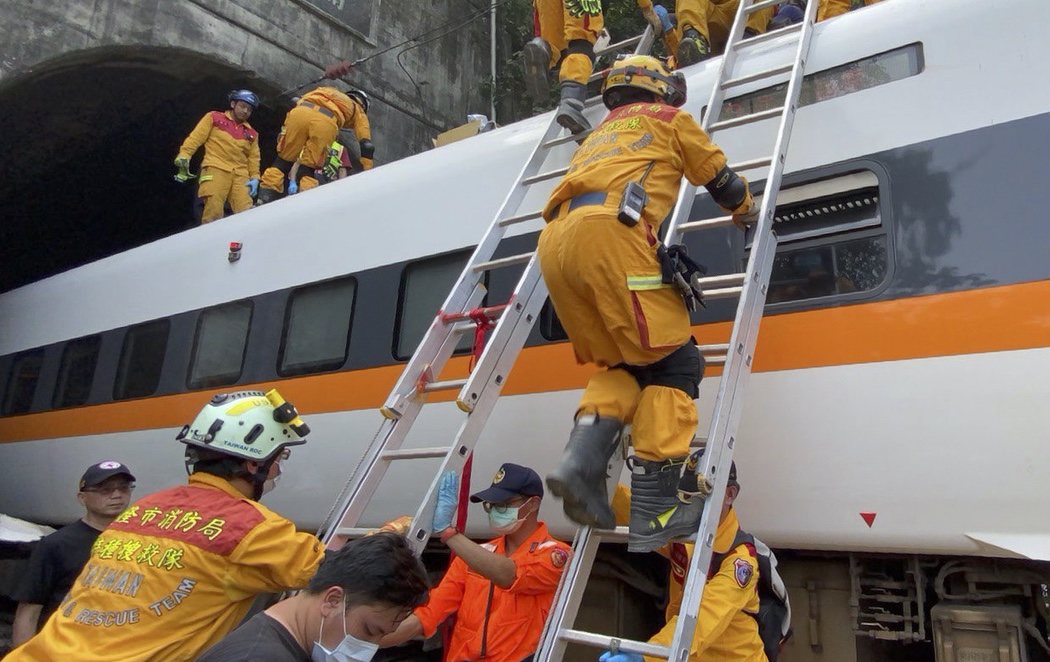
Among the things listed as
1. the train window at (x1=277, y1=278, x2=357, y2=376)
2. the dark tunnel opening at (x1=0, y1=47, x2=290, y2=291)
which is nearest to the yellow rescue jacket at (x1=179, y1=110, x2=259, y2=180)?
the dark tunnel opening at (x1=0, y1=47, x2=290, y2=291)

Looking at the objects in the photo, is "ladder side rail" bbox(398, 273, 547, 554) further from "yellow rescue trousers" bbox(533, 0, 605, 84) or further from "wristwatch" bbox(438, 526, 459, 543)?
"yellow rescue trousers" bbox(533, 0, 605, 84)

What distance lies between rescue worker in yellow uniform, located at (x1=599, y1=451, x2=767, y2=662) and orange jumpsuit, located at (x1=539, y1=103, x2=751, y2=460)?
15.8 inches

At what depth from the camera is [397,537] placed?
2.12 m

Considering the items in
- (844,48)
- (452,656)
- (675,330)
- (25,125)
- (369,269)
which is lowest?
(452,656)

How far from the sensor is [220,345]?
5.80 metres

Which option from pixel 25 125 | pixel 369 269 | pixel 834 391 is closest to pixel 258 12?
pixel 25 125

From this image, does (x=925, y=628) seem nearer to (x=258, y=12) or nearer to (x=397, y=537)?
(x=397, y=537)

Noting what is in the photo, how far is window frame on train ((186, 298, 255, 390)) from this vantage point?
5.59m

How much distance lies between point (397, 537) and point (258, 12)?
10246mm

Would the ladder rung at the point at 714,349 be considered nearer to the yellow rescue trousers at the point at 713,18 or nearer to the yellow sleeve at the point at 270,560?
the yellow sleeve at the point at 270,560

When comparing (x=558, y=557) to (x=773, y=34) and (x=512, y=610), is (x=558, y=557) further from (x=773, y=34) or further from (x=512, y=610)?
(x=773, y=34)

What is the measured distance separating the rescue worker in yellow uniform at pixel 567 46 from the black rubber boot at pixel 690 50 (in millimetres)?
187

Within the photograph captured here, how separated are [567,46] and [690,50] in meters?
0.76

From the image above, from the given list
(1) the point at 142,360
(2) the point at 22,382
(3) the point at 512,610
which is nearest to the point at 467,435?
(3) the point at 512,610
